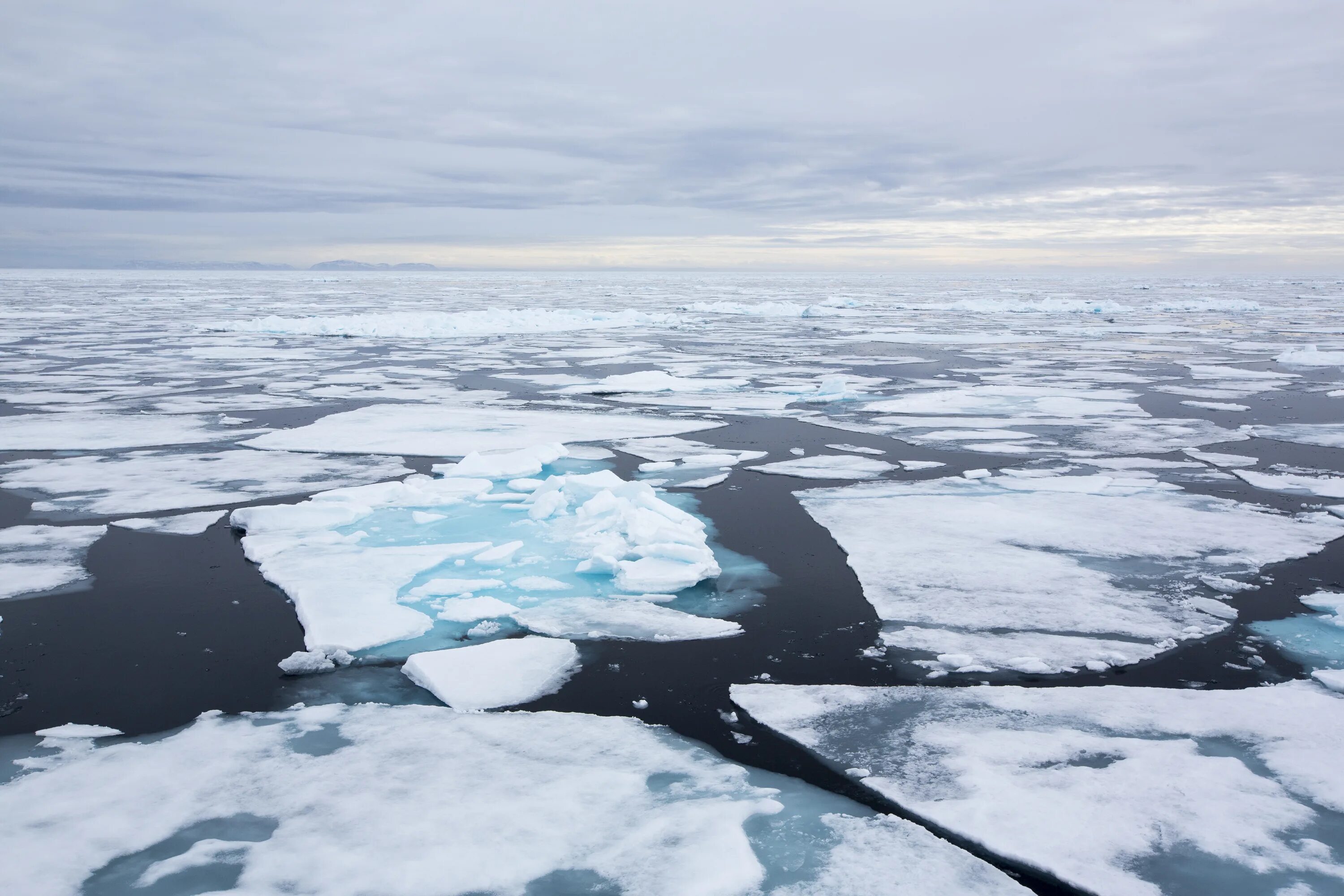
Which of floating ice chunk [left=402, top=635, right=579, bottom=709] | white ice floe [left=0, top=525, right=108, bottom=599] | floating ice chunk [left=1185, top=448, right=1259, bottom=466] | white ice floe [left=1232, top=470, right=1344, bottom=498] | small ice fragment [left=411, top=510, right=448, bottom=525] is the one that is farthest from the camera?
floating ice chunk [left=1185, top=448, right=1259, bottom=466]

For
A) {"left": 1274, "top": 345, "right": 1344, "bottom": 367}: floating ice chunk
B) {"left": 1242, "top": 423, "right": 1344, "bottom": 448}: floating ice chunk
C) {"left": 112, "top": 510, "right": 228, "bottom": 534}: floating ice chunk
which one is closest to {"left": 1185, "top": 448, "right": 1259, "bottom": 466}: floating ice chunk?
{"left": 1242, "top": 423, "right": 1344, "bottom": 448}: floating ice chunk

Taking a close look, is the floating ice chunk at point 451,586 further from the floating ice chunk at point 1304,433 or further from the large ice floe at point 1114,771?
the floating ice chunk at point 1304,433

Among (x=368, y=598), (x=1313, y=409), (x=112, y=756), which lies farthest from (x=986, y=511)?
(x=1313, y=409)

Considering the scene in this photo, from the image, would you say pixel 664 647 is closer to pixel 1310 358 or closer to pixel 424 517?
pixel 424 517

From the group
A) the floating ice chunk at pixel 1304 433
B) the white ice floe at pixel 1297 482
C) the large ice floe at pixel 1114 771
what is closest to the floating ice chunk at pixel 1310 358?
the floating ice chunk at pixel 1304 433

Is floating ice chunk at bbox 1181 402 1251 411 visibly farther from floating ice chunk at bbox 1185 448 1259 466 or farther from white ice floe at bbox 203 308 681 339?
white ice floe at bbox 203 308 681 339
